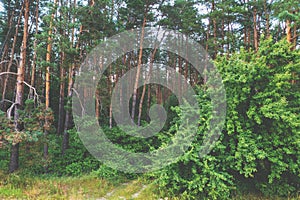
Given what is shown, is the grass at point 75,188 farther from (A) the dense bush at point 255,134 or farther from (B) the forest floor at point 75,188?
(A) the dense bush at point 255,134

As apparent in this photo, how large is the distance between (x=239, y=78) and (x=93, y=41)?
543 centimetres

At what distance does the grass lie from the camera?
545 cm

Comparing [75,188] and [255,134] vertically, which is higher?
[255,134]

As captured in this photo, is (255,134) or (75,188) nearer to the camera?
(255,134)

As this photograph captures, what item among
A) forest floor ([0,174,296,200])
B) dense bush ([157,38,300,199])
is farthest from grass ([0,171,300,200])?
dense bush ([157,38,300,199])

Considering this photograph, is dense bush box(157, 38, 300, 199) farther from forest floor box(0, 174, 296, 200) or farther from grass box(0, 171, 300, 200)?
forest floor box(0, 174, 296, 200)

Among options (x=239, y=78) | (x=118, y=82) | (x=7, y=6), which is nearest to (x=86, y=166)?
(x=118, y=82)

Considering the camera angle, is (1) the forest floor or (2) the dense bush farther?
(1) the forest floor

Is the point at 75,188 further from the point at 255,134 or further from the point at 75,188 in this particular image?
the point at 255,134

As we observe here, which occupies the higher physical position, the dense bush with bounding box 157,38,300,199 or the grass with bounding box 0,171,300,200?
the dense bush with bounding box 157,38,300,199

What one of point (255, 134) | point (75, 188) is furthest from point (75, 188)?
point (255, 134)

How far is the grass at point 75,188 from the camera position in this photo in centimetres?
545

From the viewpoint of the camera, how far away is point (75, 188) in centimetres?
611

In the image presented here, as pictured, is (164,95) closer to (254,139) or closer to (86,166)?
(86,166)
